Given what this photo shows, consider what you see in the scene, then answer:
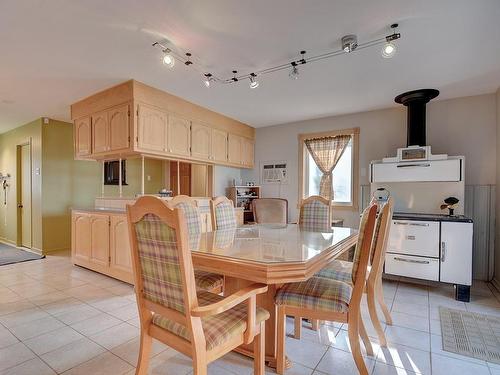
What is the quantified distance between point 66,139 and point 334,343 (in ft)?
18.3

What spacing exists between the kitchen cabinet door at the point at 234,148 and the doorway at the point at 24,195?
3.81 meters

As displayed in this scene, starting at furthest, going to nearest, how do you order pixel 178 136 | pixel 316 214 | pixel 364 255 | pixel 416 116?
pixel 178 136 < pixel 416 116 < pixel 316 214 < pixel 364 255

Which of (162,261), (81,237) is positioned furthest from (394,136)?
(81,237)

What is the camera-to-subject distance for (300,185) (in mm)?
4977

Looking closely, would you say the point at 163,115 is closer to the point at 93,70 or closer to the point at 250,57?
the point at 93,70

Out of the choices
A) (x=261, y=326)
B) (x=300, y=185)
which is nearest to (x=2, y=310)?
(x=261, y=326)

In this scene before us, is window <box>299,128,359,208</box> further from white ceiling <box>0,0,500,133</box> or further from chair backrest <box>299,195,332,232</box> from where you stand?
chair backrest <box>299,195,332,232</box>

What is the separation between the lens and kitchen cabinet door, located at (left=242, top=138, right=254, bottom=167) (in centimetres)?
526

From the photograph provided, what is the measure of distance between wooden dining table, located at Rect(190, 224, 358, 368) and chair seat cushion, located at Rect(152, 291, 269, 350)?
178 mm

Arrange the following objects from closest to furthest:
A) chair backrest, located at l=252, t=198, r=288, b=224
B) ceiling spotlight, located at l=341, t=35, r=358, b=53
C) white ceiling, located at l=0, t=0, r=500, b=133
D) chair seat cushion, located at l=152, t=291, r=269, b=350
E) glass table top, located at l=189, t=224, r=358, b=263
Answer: chair seat cushion, located at l=152, t=291, r=269, b=350, glass table top, located at l=189, t=224, r=358, b=263, white ceiling, located at l=0, t=0, r=500, b=133, ceiling spotlight, located at l=341, t=35, r=358, b=53, chair backrest, located at l=252, t=198, r=288, b=224

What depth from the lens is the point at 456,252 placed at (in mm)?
3045

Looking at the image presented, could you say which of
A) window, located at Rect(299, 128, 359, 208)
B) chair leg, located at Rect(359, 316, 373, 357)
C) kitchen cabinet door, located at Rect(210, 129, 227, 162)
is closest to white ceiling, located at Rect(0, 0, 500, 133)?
kitchen cabinet door, located at Rect(210, 129, 227, 162)

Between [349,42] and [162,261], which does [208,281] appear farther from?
[349,42]

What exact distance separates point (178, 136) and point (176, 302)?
2.96 metres
